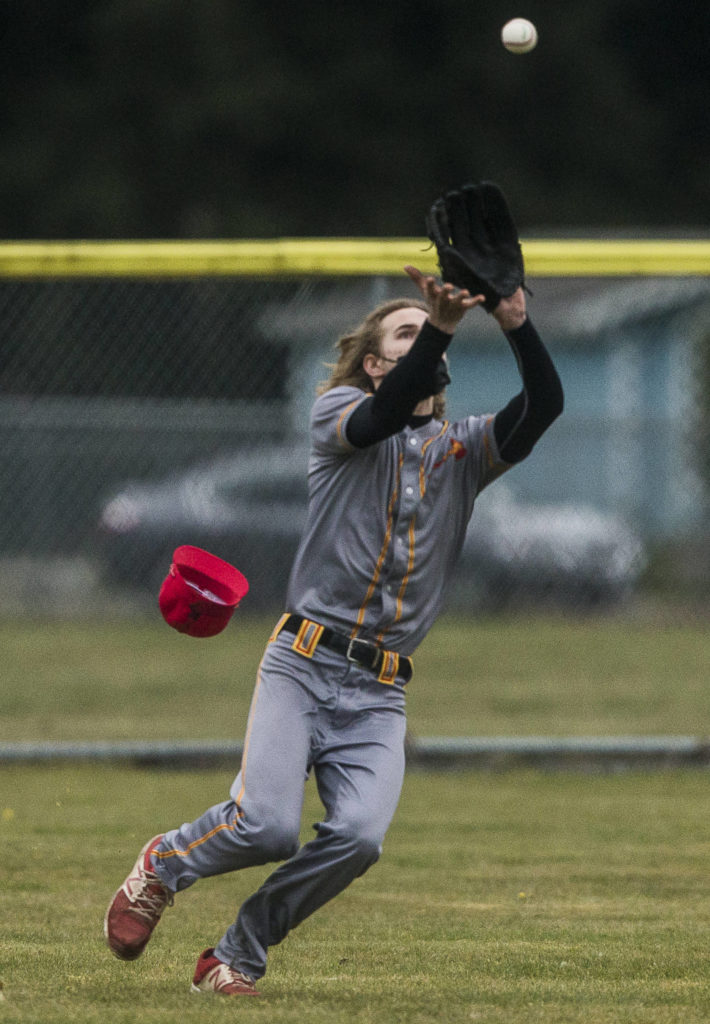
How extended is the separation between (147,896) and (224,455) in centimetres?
646

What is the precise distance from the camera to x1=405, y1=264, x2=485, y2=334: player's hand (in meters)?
3.92

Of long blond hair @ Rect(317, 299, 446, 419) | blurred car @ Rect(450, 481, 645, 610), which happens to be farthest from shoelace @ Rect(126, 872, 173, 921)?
blurred car @ Rect(450, 481, 645, 610)

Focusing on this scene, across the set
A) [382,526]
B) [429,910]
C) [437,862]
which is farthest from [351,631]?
[437,862]

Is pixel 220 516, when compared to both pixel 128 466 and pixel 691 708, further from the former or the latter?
pixel 691 708

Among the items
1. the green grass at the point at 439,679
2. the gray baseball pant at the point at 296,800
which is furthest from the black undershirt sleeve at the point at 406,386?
the green grass at the point at 439,679

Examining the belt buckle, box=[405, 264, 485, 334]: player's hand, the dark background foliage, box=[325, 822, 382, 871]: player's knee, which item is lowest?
the dark background foliage

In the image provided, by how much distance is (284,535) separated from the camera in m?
9.16

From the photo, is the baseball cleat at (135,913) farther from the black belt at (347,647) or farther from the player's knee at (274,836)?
the black belt at (347,647)

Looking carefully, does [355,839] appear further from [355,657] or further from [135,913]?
[135,913]

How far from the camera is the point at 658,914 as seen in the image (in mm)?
5059

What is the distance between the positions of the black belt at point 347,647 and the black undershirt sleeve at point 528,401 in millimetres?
624

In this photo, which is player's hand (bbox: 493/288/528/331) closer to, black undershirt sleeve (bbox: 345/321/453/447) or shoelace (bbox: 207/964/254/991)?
black undershirt sleeve (bbox: 345/321/453/447)

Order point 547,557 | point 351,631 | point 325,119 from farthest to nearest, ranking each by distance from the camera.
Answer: point 325,119 → point 547,557 → point 351,631

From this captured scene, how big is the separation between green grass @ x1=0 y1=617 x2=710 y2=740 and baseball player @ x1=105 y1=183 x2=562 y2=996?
4217 mm
